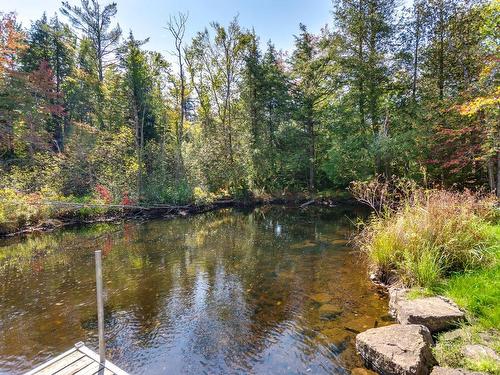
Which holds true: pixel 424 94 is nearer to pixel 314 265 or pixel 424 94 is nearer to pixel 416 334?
pixel 314 265

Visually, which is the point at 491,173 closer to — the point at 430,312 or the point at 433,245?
the point at 433,245

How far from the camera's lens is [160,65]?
1867cm

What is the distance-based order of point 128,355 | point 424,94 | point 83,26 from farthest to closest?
1. point 83,26
2. point 424,94
3. point 128,355

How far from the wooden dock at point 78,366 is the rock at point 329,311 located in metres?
2.85

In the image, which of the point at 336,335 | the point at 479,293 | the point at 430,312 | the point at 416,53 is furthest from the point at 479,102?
the point at 416,53

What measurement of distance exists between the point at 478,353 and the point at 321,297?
7.85 feet

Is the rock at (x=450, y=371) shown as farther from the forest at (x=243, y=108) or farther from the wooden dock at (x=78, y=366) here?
the forest at (x=243, y=108)

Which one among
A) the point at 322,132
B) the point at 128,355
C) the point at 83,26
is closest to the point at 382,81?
the point at 322,132

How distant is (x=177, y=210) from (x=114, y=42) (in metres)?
16.6

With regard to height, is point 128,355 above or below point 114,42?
below

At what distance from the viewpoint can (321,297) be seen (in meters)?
4.82

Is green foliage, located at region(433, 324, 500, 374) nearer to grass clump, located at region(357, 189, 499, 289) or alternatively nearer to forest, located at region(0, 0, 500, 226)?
grass clump, located at region(357, 189, 499, 289)

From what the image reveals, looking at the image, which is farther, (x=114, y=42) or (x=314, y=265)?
(x=114, y=42)

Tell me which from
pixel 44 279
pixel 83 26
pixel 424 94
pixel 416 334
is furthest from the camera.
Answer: pixel 83 26
